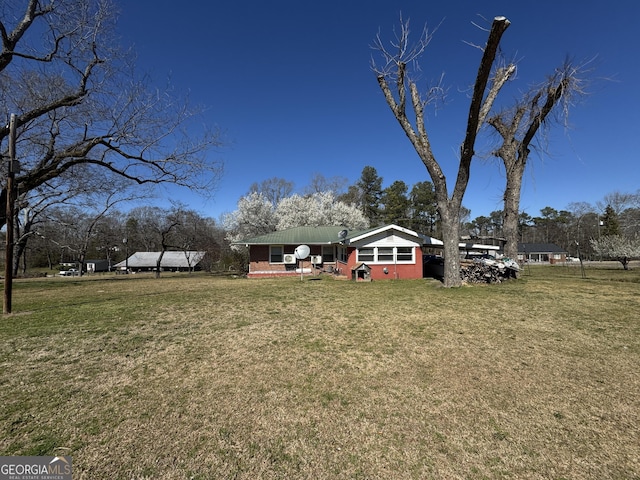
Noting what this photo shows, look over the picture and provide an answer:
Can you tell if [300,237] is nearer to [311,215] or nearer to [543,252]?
[311,215]

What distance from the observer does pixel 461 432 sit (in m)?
2.51

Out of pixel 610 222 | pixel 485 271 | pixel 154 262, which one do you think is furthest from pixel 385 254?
pixel 610 222

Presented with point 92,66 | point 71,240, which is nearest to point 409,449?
point 92,66

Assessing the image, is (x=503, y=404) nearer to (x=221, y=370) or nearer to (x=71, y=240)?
(x=221, y=370)

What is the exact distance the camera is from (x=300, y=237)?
21.2 meters

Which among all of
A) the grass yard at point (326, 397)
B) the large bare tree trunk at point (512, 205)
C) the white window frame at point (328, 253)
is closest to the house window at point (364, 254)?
the white window frame at point (328, 253)

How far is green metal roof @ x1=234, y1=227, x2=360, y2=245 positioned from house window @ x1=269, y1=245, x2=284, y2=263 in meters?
0.62

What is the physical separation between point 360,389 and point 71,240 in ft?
157

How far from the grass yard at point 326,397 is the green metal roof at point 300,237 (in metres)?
14.2

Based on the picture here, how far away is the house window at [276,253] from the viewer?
20.9 m

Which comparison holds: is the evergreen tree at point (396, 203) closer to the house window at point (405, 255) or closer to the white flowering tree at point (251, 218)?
the white flowering tree at point (251, 218)

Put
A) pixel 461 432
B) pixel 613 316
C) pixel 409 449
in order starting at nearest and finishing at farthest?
pixel 409 449, pixel 461 432, pixel 613 316

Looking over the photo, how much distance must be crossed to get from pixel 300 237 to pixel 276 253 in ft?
7.02

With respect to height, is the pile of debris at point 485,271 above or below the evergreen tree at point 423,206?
below
